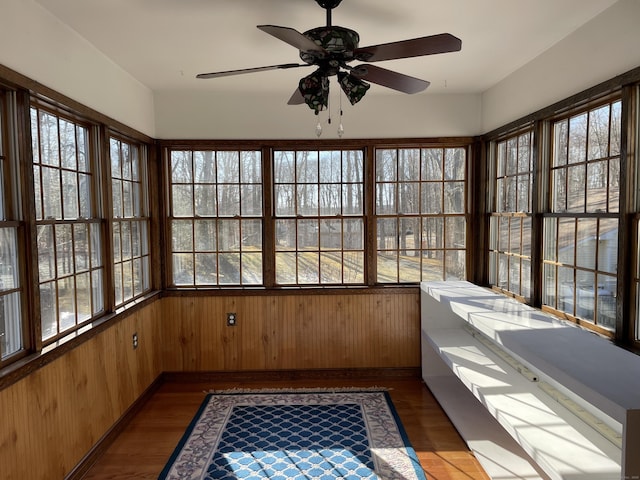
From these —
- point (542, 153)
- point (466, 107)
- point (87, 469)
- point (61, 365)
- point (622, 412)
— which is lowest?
point (87, 469)

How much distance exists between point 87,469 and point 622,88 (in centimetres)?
403

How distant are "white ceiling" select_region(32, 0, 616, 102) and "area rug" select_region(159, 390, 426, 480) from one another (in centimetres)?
283

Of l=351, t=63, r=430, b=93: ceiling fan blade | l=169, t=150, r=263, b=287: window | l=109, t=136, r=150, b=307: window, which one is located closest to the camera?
l=351, t=63, r=430, b=93: ceiling fan blade

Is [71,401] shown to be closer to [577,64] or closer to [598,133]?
[598,133]

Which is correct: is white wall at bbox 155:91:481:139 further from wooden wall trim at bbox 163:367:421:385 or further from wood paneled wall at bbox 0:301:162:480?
wooden wall trim at bbox 163:367:421:385

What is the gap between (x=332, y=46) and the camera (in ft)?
6.93

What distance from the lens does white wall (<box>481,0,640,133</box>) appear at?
7.88ft

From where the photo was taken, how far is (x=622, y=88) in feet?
8.06

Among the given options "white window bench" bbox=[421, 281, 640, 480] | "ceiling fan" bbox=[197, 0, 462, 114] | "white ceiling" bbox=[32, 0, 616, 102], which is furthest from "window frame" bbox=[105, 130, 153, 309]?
"white window bench" bbox=[421, 281, 640, 480]

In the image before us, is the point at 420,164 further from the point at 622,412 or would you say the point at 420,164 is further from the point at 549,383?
the point at 622,412

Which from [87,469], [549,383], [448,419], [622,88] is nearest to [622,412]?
[549,383]

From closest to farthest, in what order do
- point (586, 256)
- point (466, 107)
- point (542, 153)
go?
point (586, 256)
point (542, 153)
point (466, 107)

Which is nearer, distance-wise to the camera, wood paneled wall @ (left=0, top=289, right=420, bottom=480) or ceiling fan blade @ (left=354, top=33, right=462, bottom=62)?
ceiling fan blade @ (left=354, top=33, right=462, bottom=62)

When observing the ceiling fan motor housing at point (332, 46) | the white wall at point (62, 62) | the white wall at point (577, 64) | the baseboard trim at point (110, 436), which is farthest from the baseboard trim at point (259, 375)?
the ceiling fan motor housing at point (332, 46)
